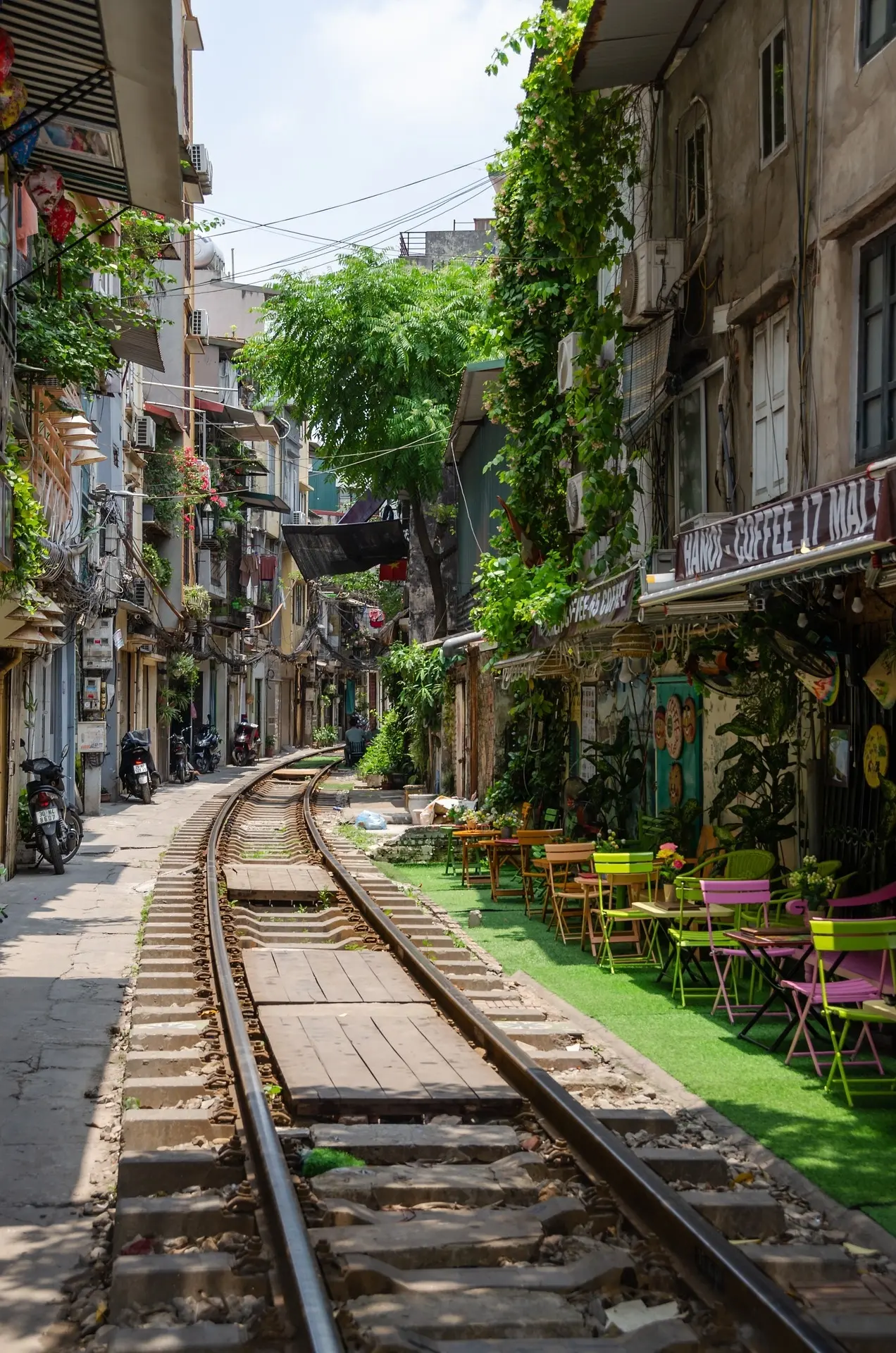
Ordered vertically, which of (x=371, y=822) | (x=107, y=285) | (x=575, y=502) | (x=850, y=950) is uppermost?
(x=107, y=285)

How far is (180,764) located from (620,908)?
26.0 m

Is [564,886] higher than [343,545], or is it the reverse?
[343,545]

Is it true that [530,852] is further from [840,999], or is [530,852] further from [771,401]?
[840,999]

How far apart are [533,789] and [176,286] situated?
26403mm

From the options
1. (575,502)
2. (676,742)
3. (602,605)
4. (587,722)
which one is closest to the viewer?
(602,605)

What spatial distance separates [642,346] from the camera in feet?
45.8

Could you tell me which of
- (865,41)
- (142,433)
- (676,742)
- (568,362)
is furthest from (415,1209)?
(142,433)

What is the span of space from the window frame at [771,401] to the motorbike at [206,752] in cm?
3147

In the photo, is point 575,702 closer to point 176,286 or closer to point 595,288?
point 595,288

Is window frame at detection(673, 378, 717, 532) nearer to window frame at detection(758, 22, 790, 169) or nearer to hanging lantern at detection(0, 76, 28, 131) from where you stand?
window frame at detection(758, 22, 790, 169)

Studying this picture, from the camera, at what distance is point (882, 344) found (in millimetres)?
9211

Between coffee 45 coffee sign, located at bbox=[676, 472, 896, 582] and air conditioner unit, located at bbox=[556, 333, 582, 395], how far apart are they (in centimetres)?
724

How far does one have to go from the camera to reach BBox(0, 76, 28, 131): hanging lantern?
10031mm

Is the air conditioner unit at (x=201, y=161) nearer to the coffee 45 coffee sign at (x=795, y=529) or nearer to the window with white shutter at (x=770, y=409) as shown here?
the window with white shutter at (x=770, y=409)
